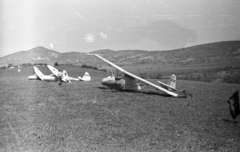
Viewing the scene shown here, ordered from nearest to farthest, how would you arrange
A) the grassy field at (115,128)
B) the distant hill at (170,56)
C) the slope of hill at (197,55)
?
the grassy field at (115,128)
the slope of hill at (197,55)
the distant hill at (170,56)

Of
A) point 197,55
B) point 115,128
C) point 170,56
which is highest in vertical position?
point 170,56

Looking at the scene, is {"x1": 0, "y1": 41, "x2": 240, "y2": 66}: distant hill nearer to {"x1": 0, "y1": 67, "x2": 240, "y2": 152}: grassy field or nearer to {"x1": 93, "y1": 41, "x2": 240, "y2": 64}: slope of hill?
{"x1": 93, "y1": 41, "x2": 240, "y2": 64}: slope of hill

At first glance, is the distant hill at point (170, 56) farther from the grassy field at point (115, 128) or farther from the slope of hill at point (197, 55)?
the grassy field at point (115, 128)

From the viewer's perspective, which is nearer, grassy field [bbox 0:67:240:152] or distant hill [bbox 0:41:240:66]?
grassy field [bbox 0:67:240:152]

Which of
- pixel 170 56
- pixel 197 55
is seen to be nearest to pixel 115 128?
pixel 197 55

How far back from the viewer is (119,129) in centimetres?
830

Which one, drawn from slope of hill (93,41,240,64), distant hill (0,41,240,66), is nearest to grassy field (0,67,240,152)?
distant hill (0,41,240,66)

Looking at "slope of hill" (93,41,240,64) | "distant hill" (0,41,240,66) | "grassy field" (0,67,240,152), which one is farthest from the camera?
"distant hill" (0,41,240,66)

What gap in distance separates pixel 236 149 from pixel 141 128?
132 inches

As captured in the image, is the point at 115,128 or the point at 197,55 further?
the point at 197,55

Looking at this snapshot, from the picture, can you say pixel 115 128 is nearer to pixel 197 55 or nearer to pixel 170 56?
pixel 197 55

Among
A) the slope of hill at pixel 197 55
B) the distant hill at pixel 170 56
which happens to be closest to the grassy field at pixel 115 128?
the distant hill at pixel 170 56

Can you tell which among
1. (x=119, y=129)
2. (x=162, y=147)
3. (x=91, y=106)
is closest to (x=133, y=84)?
(x=91, y=106)

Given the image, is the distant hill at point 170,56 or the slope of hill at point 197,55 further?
the distant hill at point 170,56
